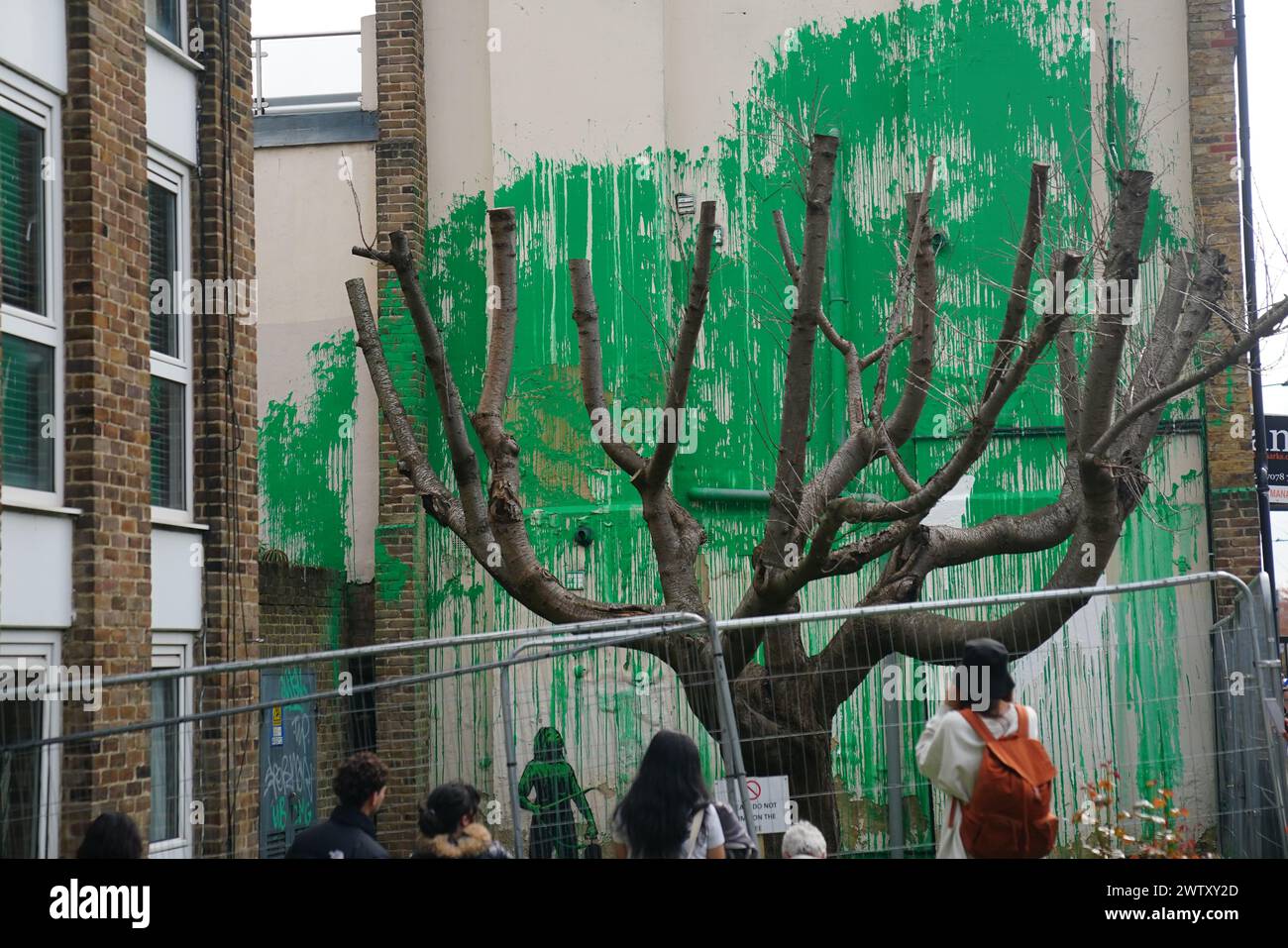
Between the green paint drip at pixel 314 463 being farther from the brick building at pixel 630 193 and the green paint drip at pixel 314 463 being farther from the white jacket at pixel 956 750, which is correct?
the white jacket at pixel 956 750

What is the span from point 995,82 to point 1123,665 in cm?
915

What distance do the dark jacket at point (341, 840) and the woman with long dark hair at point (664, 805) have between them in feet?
3.60

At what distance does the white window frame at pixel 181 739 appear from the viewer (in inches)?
374

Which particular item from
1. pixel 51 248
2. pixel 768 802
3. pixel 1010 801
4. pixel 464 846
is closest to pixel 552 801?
pixel 768 802

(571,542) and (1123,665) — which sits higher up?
(571,542)

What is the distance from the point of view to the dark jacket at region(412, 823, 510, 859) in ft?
20.7

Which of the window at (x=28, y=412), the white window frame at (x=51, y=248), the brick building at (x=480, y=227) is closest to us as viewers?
the window at (x=28, y=412)

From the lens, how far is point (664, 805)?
5.72 meters

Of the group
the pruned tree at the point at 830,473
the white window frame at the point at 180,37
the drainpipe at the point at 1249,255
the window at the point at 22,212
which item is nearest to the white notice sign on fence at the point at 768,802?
the pruned tree at the point at 830,473

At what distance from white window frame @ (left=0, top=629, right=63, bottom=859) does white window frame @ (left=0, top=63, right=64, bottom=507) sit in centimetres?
82

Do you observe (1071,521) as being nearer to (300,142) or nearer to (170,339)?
(170,339)

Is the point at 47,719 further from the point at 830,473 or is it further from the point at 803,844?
the point at 830,473
